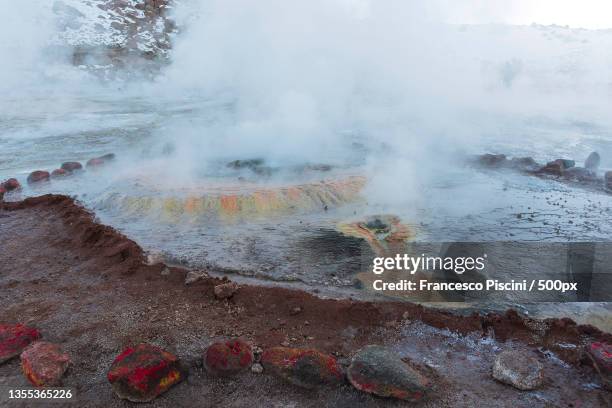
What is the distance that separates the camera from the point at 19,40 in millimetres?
20141

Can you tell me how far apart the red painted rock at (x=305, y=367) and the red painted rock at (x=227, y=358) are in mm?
131

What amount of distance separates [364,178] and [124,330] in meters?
4.08

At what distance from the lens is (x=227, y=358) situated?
309cm

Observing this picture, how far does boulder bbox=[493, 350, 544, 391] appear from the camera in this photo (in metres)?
2.92

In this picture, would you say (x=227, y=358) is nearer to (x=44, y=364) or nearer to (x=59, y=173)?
(x=44, y=364)

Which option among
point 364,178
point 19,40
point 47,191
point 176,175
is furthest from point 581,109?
point 19,40

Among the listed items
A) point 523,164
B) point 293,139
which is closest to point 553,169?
point 523,164

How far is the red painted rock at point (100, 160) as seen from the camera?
324 inches

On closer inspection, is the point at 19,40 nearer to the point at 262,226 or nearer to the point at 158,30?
the point at 158,30

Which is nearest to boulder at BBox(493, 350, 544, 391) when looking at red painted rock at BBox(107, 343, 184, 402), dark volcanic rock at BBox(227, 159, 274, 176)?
red painted rock at BBox(107, 343, 184, 402)

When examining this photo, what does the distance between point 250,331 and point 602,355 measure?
2496 mm

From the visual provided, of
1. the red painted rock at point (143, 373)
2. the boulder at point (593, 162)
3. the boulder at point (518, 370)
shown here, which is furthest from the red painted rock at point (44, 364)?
the boulder at point (593, 162)

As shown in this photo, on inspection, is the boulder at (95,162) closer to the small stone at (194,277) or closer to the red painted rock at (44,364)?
the small stone at (194,277)

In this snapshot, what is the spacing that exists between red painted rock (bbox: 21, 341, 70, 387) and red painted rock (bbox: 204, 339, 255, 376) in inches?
38.3
